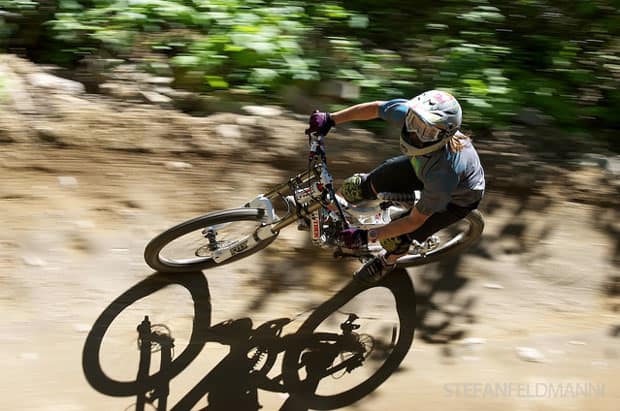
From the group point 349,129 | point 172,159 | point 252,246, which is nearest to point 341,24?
point 349,129

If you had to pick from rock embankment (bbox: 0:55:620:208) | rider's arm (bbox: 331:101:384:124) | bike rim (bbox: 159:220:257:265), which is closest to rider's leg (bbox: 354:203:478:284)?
rider's arm (bbox: 331:101:384:124)

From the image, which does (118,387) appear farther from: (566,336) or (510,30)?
(510,30)

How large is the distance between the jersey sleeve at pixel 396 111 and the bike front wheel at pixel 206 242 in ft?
3.18

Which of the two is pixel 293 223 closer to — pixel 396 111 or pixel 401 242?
Result: pixel 401 242

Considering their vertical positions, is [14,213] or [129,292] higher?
[14,213]

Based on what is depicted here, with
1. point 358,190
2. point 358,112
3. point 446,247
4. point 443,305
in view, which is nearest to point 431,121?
point 358,112

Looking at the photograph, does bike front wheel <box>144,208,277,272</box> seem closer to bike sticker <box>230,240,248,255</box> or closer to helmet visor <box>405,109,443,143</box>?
bike sticker <box>230,240,248,255</box>

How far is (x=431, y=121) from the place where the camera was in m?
3.43

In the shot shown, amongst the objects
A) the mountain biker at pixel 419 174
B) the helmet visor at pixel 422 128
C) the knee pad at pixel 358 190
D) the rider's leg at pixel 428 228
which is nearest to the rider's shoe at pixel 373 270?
the mountain biker at pixel 419 174

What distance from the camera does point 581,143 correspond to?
5719mm

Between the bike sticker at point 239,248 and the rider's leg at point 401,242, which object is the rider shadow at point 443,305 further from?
the bike sticker at point 239,248

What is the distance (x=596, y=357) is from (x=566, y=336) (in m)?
0.23

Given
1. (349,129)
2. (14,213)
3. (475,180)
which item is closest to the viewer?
(475,180)

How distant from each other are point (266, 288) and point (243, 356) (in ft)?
1.85
